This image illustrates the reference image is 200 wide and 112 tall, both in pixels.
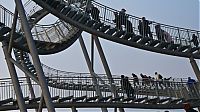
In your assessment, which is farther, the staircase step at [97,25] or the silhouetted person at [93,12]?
the silhouetted person at [93,12]

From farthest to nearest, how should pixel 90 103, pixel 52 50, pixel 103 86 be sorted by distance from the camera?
pixel 52 50 < pixel 103 86 < pixel 90 103

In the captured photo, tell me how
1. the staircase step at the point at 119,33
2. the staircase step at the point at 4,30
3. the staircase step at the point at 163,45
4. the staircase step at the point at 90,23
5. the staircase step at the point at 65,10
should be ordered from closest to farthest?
the staircase step at the point at 4,30 → the staircase step at the point at 65,10 → the staircase step at the point at 90,23 → the staircase step at the point at 119,33 → the staircase step at the point at 163,45

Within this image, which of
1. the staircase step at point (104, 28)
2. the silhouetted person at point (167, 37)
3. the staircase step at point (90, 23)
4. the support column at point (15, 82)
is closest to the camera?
the support column at point (15, 82)

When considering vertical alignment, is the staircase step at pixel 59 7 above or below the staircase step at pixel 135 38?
above

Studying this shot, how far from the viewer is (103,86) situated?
20.5m

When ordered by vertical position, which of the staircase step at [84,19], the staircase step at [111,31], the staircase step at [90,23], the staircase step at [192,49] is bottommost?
the staircase step at [192,49]

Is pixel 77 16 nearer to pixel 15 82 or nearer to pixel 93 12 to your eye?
pixel 93 12

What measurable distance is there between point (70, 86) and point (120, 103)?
2.68m

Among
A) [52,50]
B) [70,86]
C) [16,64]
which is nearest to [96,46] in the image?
[52,50]

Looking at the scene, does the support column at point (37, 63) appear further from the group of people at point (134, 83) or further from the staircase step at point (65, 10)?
the group of people at point (134, 83)

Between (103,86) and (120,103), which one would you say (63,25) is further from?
(120,103)

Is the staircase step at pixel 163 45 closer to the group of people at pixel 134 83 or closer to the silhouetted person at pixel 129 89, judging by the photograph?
the group of people at pixel 134 83

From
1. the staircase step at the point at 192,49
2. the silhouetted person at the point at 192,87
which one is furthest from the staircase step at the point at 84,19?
the silhouetted person at the point at 192,87

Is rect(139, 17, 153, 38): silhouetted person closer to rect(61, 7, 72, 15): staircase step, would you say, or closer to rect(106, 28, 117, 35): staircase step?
rect(106, 28, 117, 35): staircase step
